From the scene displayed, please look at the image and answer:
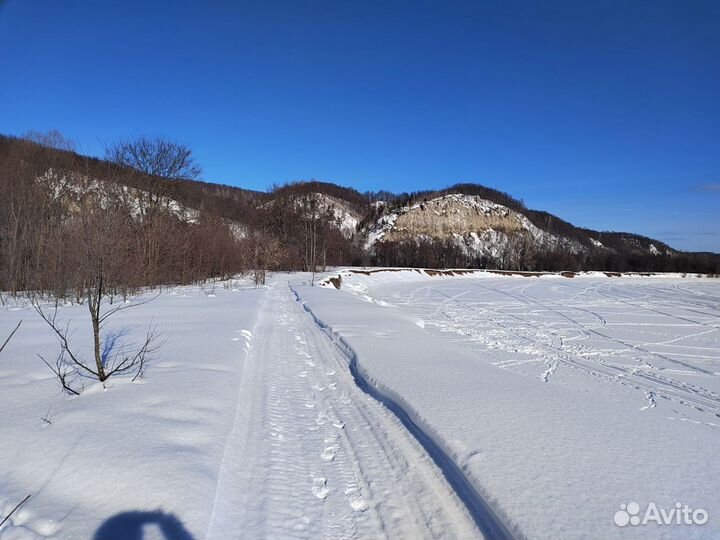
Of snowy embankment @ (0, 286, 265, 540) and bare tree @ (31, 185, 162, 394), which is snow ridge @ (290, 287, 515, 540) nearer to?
snowy embankment @ (0, 286, 265, 540)

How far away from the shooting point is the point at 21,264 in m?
19.1

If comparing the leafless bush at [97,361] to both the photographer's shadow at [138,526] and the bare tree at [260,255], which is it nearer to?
the photographer's shadow at [138,526]

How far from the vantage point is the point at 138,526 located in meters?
2.68

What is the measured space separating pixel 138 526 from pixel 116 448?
1.15 metres

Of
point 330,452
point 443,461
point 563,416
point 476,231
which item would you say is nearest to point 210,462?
point 330,452

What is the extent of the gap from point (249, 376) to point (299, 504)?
12.0 ft

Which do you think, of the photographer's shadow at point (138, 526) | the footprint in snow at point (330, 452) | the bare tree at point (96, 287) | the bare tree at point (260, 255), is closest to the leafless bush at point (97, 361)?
the bare tree at point (96, 287)

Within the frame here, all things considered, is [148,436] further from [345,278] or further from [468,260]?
[468,260]

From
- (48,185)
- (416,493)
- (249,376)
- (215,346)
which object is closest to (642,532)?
(416,493)

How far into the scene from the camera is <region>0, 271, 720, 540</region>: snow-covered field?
9.57ft

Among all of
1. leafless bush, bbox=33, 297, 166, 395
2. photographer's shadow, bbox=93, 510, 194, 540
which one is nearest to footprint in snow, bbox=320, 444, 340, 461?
photographer's shadow, bbox=93, 510, 194, 540

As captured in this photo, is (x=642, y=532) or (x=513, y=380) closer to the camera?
(x=642, y=532)

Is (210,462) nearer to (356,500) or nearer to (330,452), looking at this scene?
(330,452)

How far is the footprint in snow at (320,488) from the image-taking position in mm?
3381
